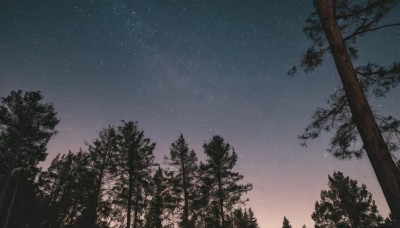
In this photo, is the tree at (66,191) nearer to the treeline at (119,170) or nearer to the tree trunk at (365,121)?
the treeline at (119,170)

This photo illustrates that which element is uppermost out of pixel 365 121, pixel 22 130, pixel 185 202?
Result: pixel 22 130

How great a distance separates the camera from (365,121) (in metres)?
5.13

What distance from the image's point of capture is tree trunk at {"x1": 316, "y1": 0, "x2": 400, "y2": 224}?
447 cm

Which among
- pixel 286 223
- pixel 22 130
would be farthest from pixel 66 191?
pixel 286 223

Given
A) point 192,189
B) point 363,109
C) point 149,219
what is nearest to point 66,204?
point 149,219

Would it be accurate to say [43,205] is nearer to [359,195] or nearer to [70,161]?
[70,161]

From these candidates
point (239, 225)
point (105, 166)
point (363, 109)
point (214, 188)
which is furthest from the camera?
point (239, 225)

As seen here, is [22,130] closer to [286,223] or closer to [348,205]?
[348,205]

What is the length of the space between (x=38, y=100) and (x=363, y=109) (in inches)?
1054

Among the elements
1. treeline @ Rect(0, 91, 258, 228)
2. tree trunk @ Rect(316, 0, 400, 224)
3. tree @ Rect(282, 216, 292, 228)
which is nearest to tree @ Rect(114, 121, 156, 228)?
treeline @ Rect(0, 91, 258, 228)

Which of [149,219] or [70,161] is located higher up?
[70,161]

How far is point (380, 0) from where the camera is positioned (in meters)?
6.18

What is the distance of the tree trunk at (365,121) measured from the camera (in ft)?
14.7

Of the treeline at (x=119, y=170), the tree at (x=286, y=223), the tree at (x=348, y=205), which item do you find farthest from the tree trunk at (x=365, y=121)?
the tree at (x=286, y=223)
